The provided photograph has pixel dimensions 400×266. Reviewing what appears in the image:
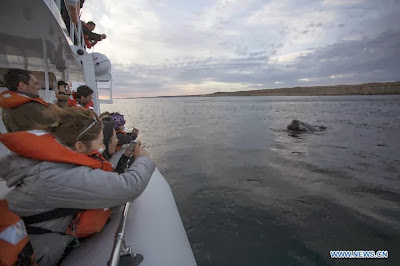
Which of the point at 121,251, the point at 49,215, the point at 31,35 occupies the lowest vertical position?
the point at 121,251

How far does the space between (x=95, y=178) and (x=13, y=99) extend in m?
2.23

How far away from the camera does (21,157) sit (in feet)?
4.75

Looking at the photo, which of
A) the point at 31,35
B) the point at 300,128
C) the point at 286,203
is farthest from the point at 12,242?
the point at 300,128

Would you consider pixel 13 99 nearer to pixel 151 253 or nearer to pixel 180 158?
pixel 151 253

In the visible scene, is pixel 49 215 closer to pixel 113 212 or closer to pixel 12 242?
pixel 12 242

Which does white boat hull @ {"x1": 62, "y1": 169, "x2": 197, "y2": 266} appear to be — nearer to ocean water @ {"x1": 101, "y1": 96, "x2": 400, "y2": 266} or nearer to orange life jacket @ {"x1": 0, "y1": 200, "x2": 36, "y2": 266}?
orange life jacket @ {"x1": 0, "y1": 200, "x2": 36, "y2": 266}

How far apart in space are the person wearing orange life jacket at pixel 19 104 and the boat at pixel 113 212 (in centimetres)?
77

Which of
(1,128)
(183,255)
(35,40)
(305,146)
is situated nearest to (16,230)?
(183,255)

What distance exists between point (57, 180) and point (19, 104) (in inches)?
83.2

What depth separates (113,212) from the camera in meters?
2.37

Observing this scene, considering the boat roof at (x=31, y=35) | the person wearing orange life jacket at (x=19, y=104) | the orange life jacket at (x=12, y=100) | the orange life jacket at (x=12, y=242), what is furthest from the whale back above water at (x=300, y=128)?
the orange life jacket at (x=12, y=242)

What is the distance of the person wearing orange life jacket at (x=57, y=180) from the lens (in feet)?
4.69

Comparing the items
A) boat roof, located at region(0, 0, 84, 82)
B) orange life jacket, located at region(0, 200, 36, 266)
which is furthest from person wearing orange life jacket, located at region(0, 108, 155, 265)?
boat roof, located at region(0, 0, 84, 82)

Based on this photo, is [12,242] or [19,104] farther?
[19,104]
